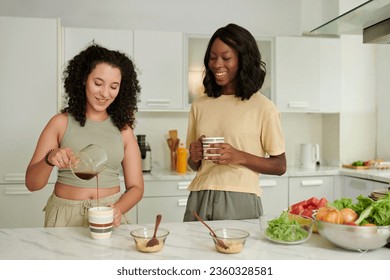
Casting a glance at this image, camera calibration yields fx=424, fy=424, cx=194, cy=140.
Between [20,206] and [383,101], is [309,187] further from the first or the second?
[20,206]

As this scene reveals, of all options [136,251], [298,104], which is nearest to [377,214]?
[136,251]

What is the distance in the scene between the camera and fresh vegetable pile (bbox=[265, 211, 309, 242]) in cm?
132

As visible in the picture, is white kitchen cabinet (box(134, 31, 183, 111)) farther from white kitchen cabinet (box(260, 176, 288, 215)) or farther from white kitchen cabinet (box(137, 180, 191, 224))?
white kitchen cabinet (box(260, 176, 288, 215))

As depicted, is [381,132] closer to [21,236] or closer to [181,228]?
[181,228]

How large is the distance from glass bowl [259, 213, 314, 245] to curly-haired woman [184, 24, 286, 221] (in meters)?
0.38

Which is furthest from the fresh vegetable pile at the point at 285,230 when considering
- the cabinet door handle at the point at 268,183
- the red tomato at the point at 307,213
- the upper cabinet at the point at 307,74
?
the upper cabinet at the point at 307,74

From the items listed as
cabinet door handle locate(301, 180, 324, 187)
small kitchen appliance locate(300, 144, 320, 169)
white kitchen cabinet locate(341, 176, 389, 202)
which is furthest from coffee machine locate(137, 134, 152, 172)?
white kitchen cabinet locate(341, 176, 389, 202)

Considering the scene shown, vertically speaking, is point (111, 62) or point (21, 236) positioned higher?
point (111, 62)

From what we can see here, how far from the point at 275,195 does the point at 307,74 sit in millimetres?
1038

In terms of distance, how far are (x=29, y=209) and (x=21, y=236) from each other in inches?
65.3

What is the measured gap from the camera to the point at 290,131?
3.84 meters

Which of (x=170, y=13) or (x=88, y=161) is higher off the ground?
(x=170, y=13)

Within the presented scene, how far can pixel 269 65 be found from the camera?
344cm
